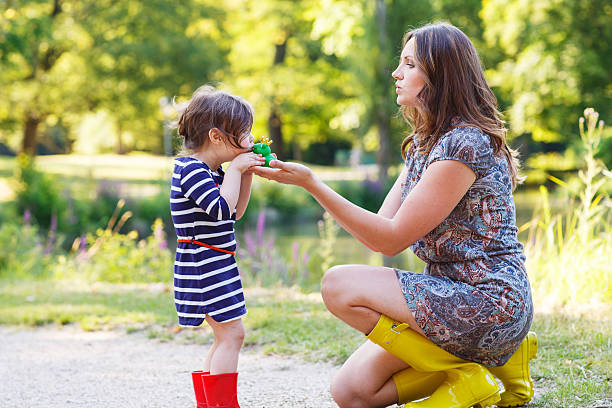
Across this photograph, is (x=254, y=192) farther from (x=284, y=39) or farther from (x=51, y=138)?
(x=51, y=138)

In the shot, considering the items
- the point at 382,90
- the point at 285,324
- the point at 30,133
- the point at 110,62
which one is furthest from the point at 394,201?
the point at 30,133

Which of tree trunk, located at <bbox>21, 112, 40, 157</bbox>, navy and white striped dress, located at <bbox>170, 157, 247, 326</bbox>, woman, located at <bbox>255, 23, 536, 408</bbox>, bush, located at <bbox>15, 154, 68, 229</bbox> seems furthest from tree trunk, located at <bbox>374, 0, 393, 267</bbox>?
navy and white striped dress, located at <bbox>170, 157, 247, 326</bbox>

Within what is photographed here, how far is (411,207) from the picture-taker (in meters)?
2.28

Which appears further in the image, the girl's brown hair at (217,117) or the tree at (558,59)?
the tree at (558,59)

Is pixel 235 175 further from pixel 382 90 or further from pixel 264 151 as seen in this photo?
pixel 382 90

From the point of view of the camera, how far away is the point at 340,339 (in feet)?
12.6

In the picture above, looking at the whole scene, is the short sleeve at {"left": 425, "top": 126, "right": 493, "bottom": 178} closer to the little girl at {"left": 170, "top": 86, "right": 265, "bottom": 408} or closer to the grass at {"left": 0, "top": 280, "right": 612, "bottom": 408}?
the little girl at {"left": 170, "top": 86, "right": 265, "bottom": 408}

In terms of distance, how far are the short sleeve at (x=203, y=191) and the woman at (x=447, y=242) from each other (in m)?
0.20

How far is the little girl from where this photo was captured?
Result: 2469 millimetres

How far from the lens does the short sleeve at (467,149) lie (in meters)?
2.28

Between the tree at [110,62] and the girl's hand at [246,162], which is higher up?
the tree at [110,62]

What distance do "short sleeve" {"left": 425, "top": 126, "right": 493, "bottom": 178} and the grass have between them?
1024 mm

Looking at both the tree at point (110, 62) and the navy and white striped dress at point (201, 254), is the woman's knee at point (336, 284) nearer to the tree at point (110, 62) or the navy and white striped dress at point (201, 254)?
the navy and white striped dress at point (201, 254)

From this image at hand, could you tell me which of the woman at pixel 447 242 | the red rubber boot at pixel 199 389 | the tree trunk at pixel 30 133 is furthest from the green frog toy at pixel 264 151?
the tree trunk at pixel 30 133
